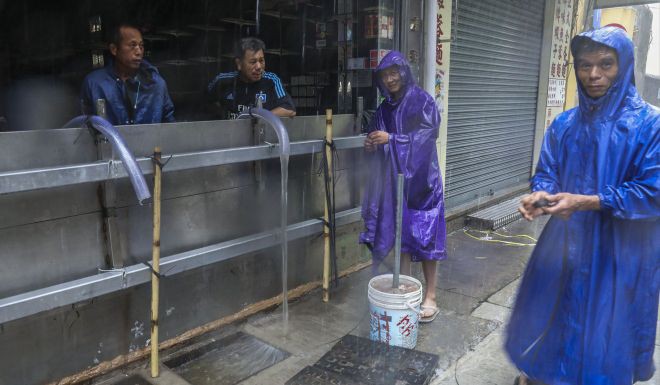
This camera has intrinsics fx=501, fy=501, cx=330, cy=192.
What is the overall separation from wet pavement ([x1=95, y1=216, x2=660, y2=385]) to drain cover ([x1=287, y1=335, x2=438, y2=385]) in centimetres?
11

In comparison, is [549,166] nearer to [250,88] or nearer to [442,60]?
[250,88]

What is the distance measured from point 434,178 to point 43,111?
512 cm

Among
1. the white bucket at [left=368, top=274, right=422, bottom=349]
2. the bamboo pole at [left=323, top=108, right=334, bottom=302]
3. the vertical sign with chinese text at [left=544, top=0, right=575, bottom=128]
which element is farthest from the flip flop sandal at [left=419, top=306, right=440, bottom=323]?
the vertical sign with chinese text at [left=544, top=0, right=575, bottom=128]

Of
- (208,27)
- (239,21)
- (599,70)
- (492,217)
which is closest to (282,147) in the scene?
(599,70)

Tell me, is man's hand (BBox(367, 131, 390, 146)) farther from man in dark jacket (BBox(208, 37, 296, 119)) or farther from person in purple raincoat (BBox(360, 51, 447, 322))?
man in dark jacket (BBox(208, 37, 296, 119))

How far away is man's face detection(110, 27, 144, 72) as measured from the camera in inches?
145

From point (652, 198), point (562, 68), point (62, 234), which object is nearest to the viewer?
point (652, 198)

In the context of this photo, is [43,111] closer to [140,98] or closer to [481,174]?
[140,98]

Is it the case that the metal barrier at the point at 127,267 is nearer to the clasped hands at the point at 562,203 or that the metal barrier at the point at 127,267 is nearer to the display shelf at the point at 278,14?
the clasped hands at the point at 562,203

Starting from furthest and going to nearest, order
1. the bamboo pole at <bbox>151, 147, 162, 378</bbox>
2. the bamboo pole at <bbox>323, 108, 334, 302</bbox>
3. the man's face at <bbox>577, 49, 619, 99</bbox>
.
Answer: the bamboo pole at <bbox>323, 108, 334, 302</bbox>
the bamboo pole at <bbox>151, 147, 162, 378</bbox>
the man's face at <bbox>577, 49, 619, 99</bbox>

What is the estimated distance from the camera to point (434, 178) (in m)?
4.10

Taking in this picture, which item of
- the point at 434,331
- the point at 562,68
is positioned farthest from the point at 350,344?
the point at 562,68

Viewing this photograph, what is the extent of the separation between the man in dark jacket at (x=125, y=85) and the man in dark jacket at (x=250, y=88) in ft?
2.68

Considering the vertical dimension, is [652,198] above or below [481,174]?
above
